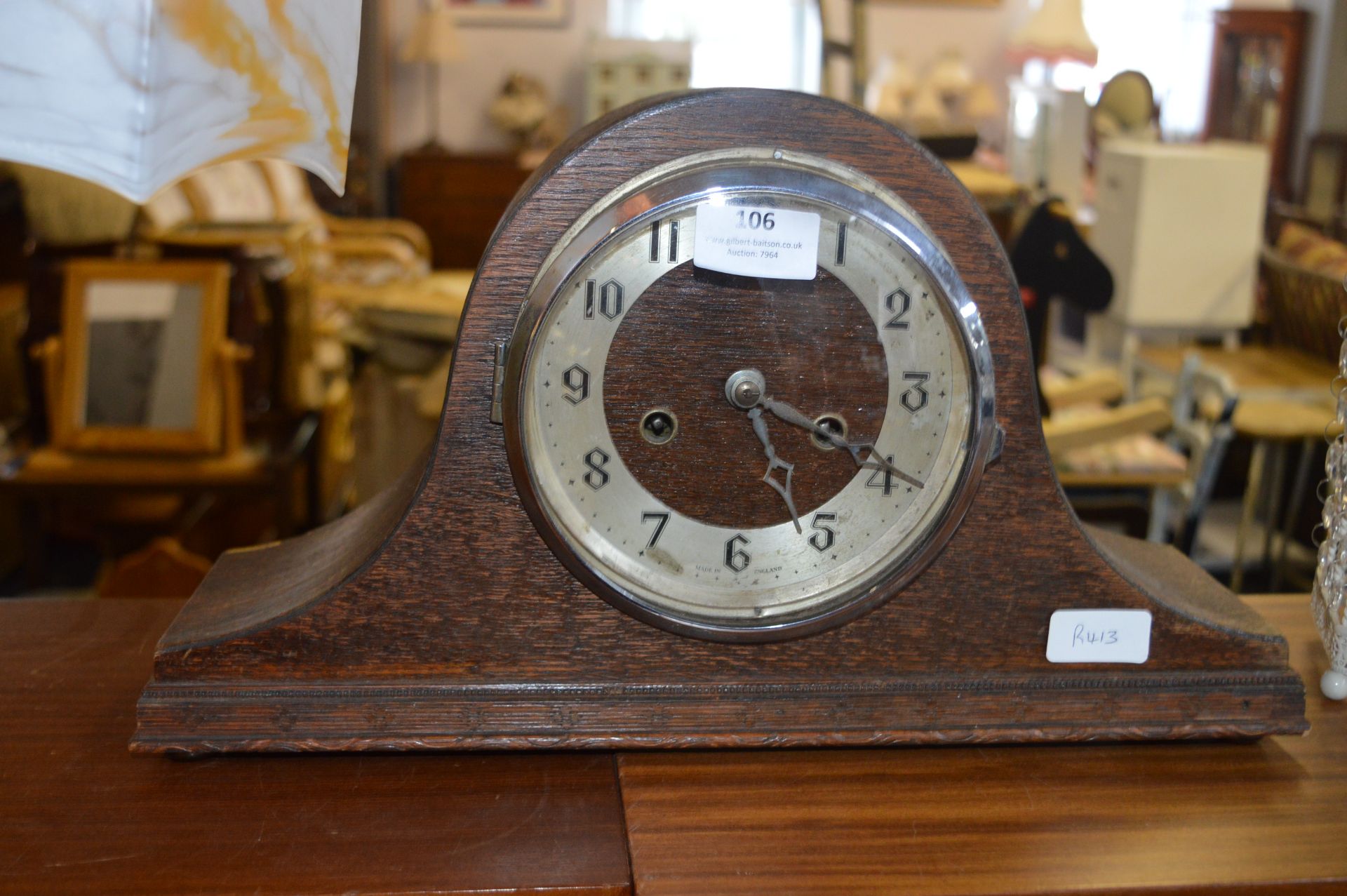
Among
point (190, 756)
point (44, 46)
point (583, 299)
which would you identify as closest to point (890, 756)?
point (583, 299)

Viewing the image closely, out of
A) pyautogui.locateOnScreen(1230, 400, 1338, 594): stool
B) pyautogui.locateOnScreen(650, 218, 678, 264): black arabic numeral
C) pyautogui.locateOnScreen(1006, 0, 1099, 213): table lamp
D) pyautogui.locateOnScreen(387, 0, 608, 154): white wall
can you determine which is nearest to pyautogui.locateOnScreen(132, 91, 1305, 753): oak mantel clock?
pyautogui.locateOnScreen(650, 218, 678, 264): black arabic numeral

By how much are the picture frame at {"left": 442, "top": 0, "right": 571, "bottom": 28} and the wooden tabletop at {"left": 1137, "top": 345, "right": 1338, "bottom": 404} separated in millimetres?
4892

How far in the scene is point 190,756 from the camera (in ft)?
3.13

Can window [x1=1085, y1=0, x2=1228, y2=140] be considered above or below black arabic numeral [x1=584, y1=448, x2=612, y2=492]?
above

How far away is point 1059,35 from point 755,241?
5.62 meters

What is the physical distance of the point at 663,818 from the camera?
905 mm

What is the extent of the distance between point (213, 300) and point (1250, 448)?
3.26m

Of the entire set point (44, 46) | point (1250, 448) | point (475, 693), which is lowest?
point (1250, 448)

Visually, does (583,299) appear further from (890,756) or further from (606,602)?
(890,756)

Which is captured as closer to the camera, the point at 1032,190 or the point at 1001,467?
the point at 1001,467

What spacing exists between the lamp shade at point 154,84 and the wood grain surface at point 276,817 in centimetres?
43

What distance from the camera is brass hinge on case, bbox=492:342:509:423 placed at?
910mm

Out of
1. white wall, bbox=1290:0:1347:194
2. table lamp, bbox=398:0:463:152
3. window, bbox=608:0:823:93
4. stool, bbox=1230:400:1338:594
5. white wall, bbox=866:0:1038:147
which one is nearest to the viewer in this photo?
stool, bbox=1230:400:1338:594

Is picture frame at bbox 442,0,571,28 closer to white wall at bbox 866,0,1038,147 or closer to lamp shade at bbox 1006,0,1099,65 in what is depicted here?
white wall at bbox 866,0,1038,147
